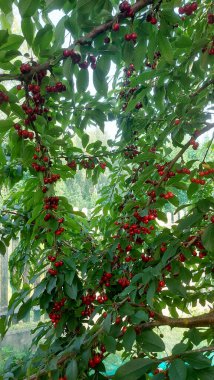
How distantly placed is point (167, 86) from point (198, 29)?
25 centimetres

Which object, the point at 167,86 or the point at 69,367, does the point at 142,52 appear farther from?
the point at 69,367

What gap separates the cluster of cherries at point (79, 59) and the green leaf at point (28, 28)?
0.55 ft

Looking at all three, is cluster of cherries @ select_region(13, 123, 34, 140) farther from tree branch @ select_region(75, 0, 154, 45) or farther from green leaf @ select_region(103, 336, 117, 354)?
green leaf @ select_region(103, 336, 117, 354)

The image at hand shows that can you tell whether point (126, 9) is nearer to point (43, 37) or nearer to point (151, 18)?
point (151, 18)

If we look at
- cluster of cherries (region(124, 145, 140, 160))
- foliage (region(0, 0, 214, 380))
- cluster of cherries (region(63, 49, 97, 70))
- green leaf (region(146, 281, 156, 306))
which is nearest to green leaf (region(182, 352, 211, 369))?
foliage (region(0, 0, 214, 380))

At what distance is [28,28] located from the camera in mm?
1095

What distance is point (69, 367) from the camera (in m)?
0.94

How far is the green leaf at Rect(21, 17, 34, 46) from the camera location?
1.07m

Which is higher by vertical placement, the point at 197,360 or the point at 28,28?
the point at 28,28

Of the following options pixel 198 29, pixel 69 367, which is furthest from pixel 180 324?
pixel 198 29

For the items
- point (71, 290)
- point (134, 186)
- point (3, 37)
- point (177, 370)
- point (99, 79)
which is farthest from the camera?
point (134, 186)

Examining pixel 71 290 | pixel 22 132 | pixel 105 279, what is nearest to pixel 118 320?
pixel 71 290

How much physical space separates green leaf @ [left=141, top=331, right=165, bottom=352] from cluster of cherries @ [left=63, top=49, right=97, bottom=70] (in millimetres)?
788

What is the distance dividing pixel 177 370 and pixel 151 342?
0.19m
